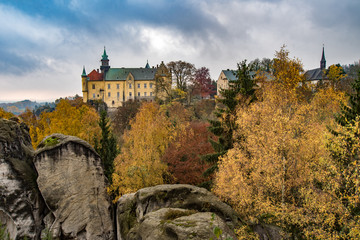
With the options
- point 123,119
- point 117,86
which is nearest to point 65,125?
point 123,119

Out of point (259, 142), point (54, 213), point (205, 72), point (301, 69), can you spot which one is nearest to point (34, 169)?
point (54, 213)

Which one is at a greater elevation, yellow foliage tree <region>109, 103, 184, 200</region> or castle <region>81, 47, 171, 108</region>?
castle <region>81, 47, 171, 108</region>

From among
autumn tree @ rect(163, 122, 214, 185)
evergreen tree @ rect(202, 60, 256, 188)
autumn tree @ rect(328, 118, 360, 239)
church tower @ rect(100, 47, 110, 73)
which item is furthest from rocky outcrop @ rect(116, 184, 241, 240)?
church tower @ rect(100, 47, 110, 73)

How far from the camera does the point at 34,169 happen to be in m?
17.5

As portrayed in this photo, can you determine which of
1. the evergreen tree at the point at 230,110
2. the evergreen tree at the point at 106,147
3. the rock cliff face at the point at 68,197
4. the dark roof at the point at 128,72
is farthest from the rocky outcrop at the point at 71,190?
the dark roof at the point at 128,72

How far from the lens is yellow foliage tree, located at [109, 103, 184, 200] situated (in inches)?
788

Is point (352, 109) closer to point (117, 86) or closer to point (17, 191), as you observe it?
point (17, 191)

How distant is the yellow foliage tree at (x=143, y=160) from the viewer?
20016 mm

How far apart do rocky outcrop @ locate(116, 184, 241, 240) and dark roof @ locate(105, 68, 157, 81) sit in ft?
192

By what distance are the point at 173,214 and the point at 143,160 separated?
9.75 metres

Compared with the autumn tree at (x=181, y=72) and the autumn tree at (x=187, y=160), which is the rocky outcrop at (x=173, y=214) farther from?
the autumn tree at (x=181, y=72)

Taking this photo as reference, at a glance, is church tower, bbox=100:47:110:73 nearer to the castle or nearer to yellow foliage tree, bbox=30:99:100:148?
the castle

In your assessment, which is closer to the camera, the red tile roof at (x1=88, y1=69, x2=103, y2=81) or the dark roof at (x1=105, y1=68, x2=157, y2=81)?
the red tile roof at (x1=88, y1=69, x2=103, y2=81)

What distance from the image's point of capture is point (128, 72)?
238ft
